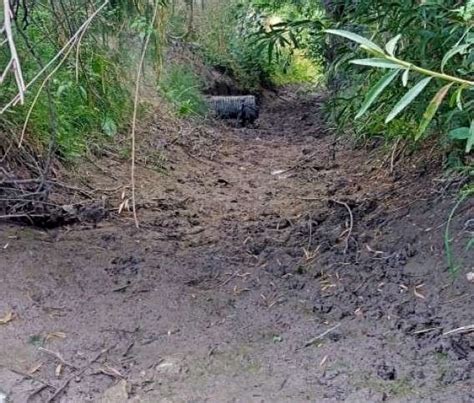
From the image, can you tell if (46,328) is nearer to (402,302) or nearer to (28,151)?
(402,302)

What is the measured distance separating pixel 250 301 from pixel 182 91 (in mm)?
4796

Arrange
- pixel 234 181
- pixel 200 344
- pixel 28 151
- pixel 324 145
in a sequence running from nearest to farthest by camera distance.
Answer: pixel 200 344 < pixel 28 151 < pixel 234 181 < pixel 324 145

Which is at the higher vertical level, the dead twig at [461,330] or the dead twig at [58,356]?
the dead twig at [58,356]

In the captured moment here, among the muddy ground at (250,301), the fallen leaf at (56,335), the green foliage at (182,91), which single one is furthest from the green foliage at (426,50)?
the green foliage at (182,91)

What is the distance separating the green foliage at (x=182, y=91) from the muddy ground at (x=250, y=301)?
2.84m

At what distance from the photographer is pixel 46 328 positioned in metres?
2.21

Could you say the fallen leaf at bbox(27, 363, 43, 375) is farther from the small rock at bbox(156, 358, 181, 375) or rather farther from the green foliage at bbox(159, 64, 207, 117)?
the green foliage at bbox(159, 64, 207, 117)

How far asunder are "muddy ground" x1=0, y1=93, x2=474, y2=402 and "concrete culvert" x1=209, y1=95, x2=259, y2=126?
3894 millimetres

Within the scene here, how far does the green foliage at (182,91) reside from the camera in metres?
6.61

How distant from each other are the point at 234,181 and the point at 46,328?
2692 millimetres

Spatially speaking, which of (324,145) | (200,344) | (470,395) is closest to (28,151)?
(200,344)

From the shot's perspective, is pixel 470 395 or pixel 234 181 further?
pixel 234 181

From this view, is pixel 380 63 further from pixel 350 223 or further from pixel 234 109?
pixel 234 109

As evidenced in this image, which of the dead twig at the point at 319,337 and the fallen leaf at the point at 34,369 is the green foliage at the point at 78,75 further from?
the dead twig at the point at 319,337
